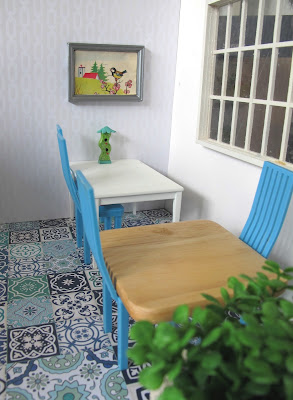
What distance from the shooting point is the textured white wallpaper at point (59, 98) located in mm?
3000

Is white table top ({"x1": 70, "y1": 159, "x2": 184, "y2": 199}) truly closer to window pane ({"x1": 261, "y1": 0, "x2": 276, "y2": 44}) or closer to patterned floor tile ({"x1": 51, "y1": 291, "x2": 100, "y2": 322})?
patterned floor tile ({"x1": 51, "y1": 291, "x2": 100, "y2": 322})

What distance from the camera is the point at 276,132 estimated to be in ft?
7.16

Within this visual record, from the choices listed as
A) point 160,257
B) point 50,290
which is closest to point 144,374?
point 160,257

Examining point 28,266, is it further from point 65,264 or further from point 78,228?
point 78,228

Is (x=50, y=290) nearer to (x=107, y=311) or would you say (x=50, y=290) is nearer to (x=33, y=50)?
(x=107, y=311)

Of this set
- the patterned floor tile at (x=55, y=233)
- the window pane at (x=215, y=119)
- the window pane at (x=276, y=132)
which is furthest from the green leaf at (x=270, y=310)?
the patterned floor tile at (x=55, y=233)

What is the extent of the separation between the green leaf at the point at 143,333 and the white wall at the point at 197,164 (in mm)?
1444

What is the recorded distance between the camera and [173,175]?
3.59 meters

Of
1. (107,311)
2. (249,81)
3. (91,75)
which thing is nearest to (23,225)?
(91,75)

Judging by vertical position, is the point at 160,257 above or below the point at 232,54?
below

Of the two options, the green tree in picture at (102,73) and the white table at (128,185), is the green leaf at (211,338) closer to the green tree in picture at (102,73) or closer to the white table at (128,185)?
the white table at (128,185)

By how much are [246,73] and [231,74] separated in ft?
0.58

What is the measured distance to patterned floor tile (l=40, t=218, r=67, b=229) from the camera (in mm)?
3350

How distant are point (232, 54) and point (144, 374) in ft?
7.37
